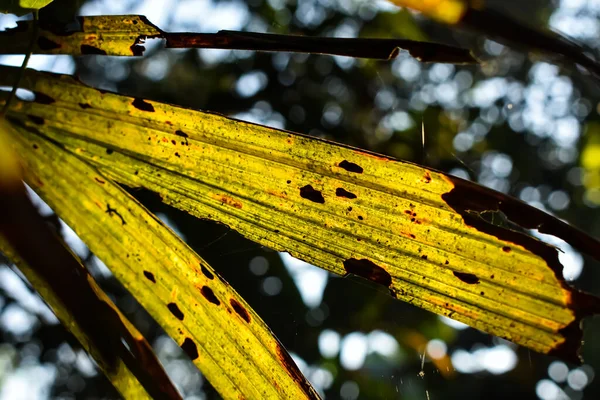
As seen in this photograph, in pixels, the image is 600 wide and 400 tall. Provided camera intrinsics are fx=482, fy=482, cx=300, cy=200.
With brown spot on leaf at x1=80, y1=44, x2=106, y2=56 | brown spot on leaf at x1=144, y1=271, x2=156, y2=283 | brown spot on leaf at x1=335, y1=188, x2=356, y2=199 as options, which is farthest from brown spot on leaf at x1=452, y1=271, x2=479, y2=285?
brown spot on leaf at x1=80, y1=44, x2=106, y2=56

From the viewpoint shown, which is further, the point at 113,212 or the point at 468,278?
the point at 113,212

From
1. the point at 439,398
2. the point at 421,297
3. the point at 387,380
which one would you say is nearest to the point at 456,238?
the point at 421,297

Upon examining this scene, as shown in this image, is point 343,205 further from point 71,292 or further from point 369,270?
point 71,292

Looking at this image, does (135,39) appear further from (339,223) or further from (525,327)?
(525,327)

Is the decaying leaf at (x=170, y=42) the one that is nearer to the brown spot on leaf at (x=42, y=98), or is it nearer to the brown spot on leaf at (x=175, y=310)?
the brown spot on leaf at (x=42, y=98)

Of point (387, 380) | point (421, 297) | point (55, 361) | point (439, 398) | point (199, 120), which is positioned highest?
point (199, 120)

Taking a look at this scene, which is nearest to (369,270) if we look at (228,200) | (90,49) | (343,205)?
(343,205)
